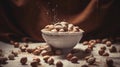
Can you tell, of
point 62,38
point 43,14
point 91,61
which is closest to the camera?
point 91,61

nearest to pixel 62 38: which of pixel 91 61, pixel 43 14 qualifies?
pixel 91 61

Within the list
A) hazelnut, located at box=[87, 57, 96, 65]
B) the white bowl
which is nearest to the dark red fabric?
the white bowl

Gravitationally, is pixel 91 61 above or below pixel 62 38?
below

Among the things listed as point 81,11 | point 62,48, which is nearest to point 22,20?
point 81,11

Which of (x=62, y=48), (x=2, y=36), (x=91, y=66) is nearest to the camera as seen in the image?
(x=91, y=66)

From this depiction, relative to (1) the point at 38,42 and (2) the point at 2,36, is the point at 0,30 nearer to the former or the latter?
(2) the point at 2,36

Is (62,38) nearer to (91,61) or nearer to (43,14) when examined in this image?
(91,61)
